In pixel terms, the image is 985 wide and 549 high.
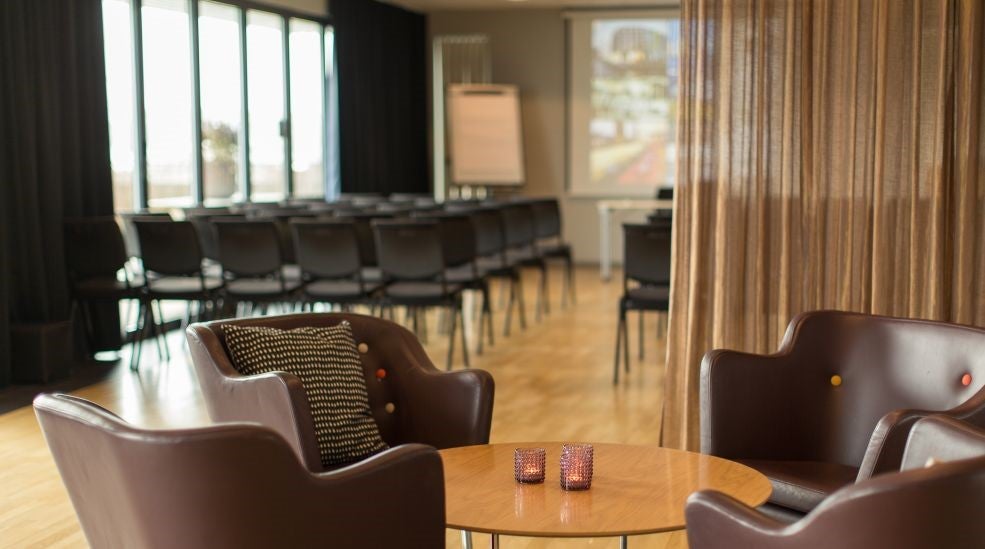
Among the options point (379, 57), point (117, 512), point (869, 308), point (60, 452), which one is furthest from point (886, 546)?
point (379, 57)

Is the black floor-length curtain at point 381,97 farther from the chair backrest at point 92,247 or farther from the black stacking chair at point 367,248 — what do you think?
the chair backrest at point 92,247

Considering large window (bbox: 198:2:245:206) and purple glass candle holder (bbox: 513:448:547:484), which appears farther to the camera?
large window (bbox: 198:2:245:206)

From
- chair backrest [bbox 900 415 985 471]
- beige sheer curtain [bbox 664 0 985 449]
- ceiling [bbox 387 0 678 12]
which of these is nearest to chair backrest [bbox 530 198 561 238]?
ceiling [bbox 387 0 678 12]

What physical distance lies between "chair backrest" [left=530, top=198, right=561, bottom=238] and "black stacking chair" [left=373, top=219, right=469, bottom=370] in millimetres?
2730

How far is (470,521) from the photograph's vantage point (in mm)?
2385

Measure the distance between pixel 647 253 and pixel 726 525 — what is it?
421cm

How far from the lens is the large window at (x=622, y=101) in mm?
13188

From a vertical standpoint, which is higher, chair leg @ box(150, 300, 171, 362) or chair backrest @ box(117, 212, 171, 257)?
chair backrest @ box(117, 212, 171, 257)

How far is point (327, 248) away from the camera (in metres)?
6.75

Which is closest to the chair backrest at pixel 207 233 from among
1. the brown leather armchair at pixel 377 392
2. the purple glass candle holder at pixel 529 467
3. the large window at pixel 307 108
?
the large window at pixel 307 108

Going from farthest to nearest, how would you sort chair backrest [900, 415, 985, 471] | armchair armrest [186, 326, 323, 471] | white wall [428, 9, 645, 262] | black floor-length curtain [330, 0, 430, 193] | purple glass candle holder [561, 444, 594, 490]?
white wall [428, 9, 645, 262] → black floor-length curtain [330, 0, 430, 193] → armchair armrest [186, 326, 323, 471] → purple glass candle holder [561, 444, 594, 490] → chair backrest [900, 415, 985, 471]

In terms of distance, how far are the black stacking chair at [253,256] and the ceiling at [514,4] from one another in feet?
22.1

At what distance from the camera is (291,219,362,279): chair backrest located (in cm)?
670

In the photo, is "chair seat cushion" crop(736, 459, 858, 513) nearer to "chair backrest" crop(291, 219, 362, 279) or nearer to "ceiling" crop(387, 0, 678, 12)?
"chair backrest" crop(291, 219, 362, 279)
